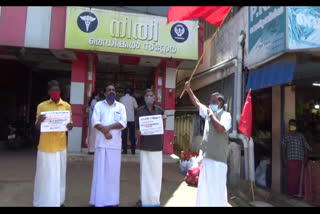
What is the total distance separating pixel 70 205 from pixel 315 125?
7136 millimetres

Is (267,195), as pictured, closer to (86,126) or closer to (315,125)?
(315,125)

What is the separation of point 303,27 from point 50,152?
4.81m

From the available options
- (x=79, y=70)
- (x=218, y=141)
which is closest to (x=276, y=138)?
(x=218, y=141)

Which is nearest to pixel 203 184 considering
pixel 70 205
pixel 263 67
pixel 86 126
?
pixel 70 205

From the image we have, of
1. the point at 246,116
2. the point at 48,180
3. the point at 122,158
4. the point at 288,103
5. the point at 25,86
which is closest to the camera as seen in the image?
the point at 48,180

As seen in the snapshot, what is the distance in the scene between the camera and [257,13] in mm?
7309

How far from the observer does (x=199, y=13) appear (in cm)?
562

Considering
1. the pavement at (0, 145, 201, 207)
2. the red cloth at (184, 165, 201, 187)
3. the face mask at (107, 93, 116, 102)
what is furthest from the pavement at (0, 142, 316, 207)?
the face mask at (107, 93, 116, 102)

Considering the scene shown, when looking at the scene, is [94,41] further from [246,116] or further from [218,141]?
[218,141]

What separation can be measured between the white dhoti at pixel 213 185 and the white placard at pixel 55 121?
2143 millimetres

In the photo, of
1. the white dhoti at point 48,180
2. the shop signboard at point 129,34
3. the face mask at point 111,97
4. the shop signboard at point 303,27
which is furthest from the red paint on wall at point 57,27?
the shop signboard at point 303,27

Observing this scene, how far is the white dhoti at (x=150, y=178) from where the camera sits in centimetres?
502

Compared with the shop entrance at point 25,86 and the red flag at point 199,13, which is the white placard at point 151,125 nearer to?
the red flag at point 199,13
